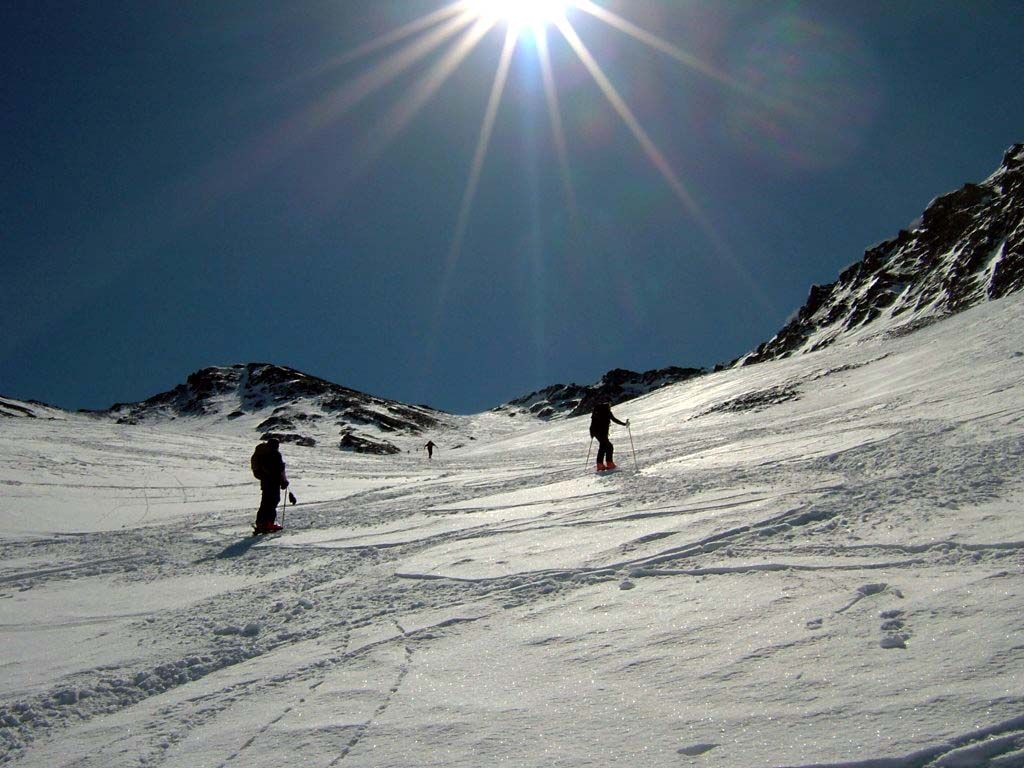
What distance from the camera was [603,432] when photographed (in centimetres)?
1538

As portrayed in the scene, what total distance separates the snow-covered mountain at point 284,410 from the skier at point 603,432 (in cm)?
7361

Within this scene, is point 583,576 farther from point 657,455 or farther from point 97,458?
point 97,458

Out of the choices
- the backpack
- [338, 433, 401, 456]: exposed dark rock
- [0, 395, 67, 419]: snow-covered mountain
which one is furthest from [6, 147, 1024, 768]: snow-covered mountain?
[0, 395, 67, 419]: snow-covered mountain

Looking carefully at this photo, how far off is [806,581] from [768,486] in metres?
3.65

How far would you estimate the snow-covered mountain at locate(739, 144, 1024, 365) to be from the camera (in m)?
65.0

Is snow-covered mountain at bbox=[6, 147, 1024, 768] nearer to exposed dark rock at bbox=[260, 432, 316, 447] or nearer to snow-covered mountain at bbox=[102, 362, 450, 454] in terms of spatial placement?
exposed dark rock at bbox=[260, 432, 316, 447]

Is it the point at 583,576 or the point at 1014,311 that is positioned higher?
the point at 1014,311

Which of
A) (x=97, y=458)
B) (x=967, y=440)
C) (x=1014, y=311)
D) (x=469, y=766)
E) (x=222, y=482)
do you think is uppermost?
(x=1014, y=311)

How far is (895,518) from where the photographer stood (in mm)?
5520

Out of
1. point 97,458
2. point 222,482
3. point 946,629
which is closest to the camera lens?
point 946,629

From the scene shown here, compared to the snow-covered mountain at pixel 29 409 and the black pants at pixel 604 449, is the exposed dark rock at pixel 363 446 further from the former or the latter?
the black pants at pixel 604 449

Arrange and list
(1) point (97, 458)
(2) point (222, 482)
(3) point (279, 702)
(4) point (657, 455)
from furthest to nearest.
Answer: (1) point (97, 458) → (2) point (222, 482) → (4) point (657, 455) → (3) point (279, 702)

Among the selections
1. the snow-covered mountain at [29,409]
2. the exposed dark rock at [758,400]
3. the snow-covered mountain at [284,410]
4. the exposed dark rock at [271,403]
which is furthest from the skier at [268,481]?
the snow-covered mountain at [29,409]

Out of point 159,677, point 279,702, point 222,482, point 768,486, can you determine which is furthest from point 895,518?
point 222,482
